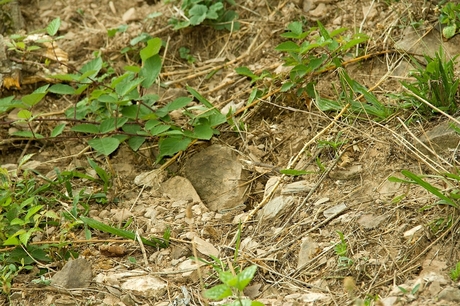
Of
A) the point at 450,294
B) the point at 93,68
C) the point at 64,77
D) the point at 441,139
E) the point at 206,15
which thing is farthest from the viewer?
the point at 206,15

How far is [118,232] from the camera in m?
2.50

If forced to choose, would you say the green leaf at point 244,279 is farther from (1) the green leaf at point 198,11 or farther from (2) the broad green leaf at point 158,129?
(1) the green leaf at point 198,11

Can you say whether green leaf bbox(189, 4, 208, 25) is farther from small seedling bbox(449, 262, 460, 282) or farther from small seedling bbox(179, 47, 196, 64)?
small seedling bbox(449, 262, 460, 282)

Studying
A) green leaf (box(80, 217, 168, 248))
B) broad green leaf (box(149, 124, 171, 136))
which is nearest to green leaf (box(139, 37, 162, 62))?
broad green leaf (box(149, 124, 171, 136))

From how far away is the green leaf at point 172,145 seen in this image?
280cm

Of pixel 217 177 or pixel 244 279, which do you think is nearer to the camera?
pixel 244 279

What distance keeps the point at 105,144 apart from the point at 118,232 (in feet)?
1.54

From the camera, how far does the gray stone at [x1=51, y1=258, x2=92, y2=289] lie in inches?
89.3

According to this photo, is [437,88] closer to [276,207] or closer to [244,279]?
[276,207]

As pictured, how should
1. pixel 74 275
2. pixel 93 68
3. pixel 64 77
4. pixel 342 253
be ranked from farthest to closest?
pixel 93 68 → pixel 64 77 → pixel 74 275 → pixel 342 253

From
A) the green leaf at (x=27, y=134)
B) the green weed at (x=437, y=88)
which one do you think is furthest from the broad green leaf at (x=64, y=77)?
the green weed at (x=437, y=88)

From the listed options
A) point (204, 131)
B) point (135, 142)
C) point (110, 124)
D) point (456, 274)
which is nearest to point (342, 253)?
point (456, 274)

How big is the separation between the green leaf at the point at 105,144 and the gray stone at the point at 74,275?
589 mm

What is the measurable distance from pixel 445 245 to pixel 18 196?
1.79 metres
